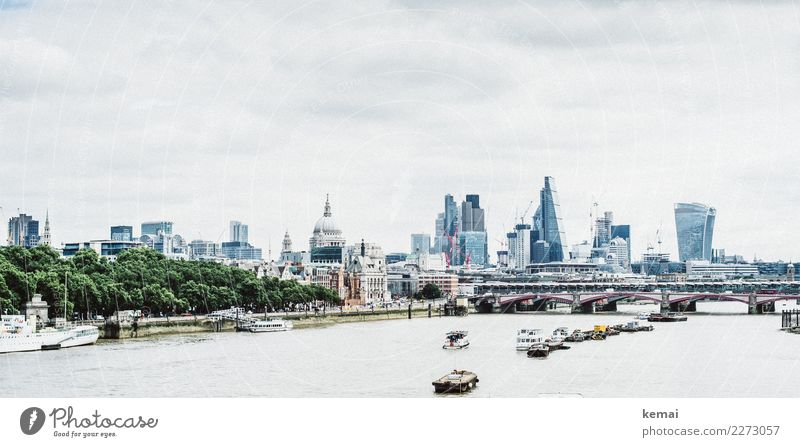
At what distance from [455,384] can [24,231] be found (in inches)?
2964

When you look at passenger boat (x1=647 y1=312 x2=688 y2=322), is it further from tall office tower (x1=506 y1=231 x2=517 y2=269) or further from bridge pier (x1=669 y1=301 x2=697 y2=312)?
tall office tower (x1=506 y1=231 x2=517 y2=269)

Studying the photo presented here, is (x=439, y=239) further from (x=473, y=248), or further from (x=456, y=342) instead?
(x=456, y=342)

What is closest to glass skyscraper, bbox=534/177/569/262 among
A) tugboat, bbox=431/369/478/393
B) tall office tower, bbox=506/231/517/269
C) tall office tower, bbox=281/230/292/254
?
tall office tower, bbox=506/231/517/269

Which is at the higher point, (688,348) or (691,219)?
(691,219)

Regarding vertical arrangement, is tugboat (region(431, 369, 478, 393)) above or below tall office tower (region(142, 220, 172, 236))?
below

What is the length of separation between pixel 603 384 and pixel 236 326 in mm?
24927

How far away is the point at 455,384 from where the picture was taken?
24.6 metres

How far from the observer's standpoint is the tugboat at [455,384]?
80.7ft

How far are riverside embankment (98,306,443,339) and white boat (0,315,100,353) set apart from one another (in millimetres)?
2916

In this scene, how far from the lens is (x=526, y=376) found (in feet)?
93.4

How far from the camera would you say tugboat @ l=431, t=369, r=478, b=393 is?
24.6 meters

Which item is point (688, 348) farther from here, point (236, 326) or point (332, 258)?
point (332, 258)
